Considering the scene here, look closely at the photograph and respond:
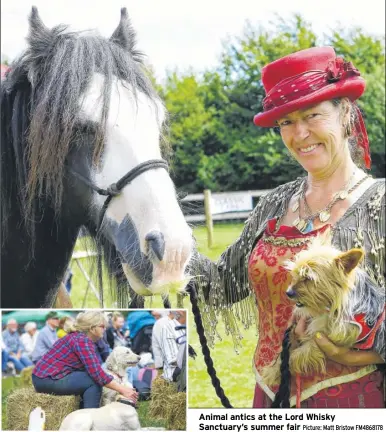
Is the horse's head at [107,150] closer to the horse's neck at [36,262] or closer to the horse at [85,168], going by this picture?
the horse at [85,168]

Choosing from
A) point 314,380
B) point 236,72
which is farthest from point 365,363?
point 236,72

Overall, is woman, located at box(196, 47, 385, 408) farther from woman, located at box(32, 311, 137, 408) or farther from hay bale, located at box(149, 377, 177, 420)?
woman, located at box(32, 311, 137, 408)

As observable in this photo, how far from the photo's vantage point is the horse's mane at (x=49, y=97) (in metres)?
1.60

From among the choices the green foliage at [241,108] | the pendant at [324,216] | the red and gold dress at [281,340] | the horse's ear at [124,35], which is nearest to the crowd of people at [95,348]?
the red and gold dress at [281,340]

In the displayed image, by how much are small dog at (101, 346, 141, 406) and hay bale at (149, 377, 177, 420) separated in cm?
8

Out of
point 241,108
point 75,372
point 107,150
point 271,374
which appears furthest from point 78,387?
point 241,108

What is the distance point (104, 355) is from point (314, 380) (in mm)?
633

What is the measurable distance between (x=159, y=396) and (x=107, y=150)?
735mm

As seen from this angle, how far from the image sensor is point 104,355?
183cm

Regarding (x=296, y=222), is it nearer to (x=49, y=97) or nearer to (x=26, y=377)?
(x=49, y=97)

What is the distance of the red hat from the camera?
1462mm

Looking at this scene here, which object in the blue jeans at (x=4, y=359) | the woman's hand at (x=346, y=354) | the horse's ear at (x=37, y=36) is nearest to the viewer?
the woman's hand at (x=346, y=354)

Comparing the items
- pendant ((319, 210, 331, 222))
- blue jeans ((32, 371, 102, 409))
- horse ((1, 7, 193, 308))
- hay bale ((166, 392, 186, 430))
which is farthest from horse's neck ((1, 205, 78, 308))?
pendant ((319, 210, 331, 222))

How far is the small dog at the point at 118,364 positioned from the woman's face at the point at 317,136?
2.43 feet
